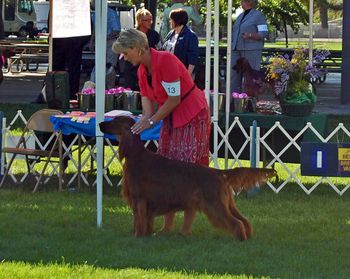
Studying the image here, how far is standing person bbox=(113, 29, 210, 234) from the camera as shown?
7.02 m

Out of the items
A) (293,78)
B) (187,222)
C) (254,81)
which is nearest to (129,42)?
(187,222)

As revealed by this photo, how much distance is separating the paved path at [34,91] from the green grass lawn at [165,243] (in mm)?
7040

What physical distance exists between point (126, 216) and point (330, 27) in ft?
233

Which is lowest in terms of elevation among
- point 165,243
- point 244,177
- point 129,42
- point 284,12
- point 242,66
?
point 165,243

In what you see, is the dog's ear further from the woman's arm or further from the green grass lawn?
the green grass lawn

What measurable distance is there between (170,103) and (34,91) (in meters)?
13.3

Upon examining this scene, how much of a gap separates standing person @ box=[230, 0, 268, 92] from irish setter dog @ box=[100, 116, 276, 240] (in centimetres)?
537

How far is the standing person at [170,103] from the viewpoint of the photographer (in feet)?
23.0

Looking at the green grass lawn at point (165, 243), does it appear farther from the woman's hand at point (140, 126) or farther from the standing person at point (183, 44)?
the standing person at point (183, 44)

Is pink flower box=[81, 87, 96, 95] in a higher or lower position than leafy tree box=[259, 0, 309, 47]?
lower

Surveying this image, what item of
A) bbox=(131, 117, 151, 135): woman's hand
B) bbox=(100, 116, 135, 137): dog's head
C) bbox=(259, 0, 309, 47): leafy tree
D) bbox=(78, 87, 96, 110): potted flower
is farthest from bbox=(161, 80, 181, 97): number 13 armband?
bbox=(259, 0, 309, 47): leafy tree

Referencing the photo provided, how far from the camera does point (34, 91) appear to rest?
791 inches

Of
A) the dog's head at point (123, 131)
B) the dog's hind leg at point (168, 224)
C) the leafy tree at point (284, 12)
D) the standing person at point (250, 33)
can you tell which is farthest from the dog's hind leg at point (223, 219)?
the leafy tree at point (284, 12)

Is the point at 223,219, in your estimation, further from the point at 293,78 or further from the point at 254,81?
the point at 254,81
